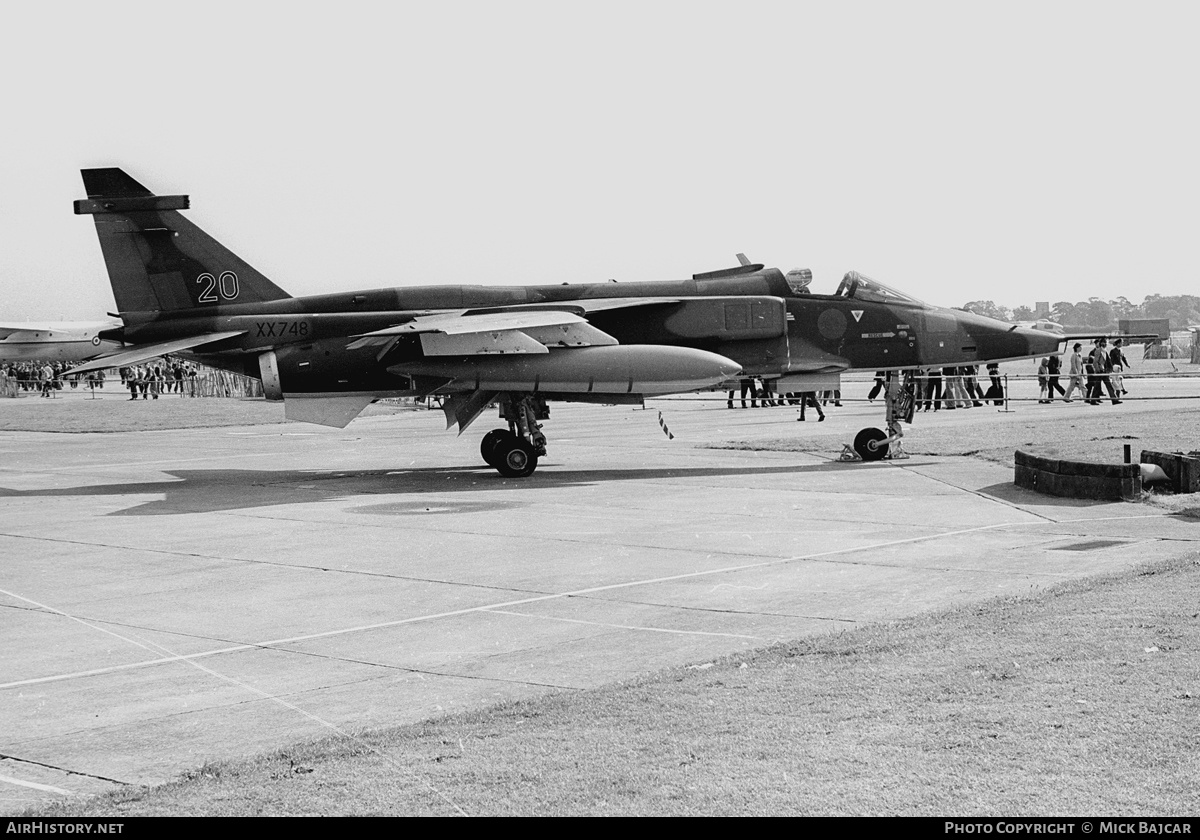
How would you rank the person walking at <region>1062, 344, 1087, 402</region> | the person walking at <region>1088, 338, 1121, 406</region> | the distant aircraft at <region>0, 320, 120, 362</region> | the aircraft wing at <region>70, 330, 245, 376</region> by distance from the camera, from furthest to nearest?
the distant aircraft at <region>0, 320, 120, 362</region>, the person walking at <region>1062, 344, 1087, 402</region>, the person walking at <region>1088, 338, 1121, 406</region>, the aircraft wing at <region>70, 330, 245, 376</region>

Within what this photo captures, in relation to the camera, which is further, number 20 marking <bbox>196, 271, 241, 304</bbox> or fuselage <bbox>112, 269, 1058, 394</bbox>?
number 20 marking <bbox>196, 271, 241, 304</bbox>

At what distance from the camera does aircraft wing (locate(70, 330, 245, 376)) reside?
19.1 metres

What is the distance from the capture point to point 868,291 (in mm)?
21828

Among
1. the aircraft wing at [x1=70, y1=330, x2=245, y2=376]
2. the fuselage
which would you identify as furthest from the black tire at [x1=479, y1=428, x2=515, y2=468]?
the aircraft wing at [x1=70, y1=330, x2=245, y2=376]

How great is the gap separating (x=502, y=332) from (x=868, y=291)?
6.47 meters

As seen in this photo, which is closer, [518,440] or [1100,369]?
[518,440]

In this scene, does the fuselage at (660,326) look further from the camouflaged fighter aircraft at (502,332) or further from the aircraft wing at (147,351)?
the aircraft wing at (147,351)

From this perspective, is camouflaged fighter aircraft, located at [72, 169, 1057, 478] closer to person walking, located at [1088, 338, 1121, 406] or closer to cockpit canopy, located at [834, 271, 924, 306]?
cockpit canopy, located at [834, 271, 924, 306]

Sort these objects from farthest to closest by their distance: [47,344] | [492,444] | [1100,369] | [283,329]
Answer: [47,344] → [1100,369] → [492,444] → [283,329]

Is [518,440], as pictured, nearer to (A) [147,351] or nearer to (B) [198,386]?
(A) [147,351]

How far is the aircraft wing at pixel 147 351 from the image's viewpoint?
19141mm

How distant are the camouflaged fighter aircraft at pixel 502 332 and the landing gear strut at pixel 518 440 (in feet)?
0.09

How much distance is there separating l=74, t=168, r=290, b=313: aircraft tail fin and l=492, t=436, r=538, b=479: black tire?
16.6 ft

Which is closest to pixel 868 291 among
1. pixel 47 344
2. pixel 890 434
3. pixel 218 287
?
pixel 890 434
